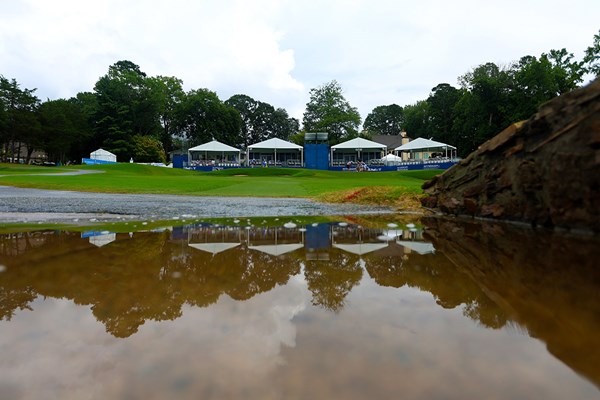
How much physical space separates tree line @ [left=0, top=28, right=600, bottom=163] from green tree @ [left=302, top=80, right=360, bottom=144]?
19 cm

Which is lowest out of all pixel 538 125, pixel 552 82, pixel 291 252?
pixel 291 252

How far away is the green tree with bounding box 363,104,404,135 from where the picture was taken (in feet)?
384

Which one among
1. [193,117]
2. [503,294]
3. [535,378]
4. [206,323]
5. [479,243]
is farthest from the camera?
[193,117]

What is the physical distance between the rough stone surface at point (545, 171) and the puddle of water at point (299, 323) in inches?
44.1

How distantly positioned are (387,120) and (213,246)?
12087 centimetres

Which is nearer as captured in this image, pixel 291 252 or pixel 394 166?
pixel 291 252

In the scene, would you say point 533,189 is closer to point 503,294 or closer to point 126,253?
point 503,294

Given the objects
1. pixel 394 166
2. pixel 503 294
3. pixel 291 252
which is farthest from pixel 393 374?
pixel 394 166

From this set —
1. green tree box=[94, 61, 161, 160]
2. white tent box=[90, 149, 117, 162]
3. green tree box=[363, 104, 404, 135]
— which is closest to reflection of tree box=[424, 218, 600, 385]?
white tent box=[90, 149, 117, 162]

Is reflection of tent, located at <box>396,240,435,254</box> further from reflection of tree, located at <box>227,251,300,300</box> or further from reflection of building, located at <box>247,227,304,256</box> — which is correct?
reflection of tree, located at <box>227,251,300,300</box>

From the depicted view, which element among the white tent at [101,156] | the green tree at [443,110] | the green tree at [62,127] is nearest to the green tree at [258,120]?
the green tree at [443,110]

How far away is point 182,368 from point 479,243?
3.74 metres

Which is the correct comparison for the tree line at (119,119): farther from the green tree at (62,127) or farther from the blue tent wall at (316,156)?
the blue tent wall at (316,156)

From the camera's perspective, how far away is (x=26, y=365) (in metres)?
1.47
